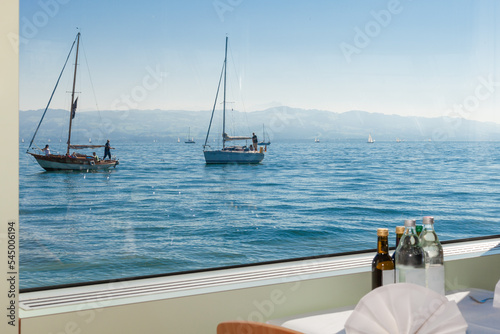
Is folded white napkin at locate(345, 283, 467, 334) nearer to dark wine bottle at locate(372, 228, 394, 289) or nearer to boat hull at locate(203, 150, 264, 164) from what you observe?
dark wine bottle at locate(372, 228, 394, 289)

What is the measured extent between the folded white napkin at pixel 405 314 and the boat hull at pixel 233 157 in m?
3.02

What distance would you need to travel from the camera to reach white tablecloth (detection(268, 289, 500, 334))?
1.13 m

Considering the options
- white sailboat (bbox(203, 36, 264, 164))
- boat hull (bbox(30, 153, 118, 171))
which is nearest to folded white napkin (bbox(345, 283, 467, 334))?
boat hull (bbox(30, 153, 118, 171))

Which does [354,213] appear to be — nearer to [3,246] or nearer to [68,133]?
[68,133]

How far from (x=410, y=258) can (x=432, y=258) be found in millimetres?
69

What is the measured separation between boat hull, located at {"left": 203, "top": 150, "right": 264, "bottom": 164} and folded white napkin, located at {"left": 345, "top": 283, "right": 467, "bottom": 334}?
302cm

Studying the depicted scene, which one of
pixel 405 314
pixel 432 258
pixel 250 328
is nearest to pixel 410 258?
pixel 432 258

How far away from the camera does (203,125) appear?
373 centimetres

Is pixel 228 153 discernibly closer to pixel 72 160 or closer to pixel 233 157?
pixel 233 157

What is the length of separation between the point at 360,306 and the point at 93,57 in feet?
10.6

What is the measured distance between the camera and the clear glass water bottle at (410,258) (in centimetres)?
132

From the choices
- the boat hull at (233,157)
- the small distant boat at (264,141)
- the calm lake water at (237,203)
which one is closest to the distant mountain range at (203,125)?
the small distant boat at (264,141)

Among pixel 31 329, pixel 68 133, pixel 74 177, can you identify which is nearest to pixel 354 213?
pixel 74 177

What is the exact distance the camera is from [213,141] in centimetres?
381
